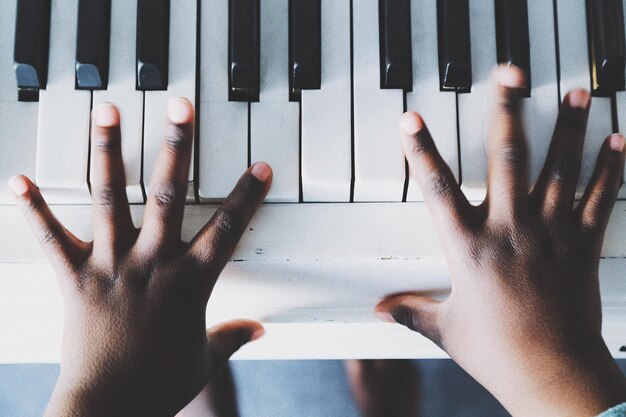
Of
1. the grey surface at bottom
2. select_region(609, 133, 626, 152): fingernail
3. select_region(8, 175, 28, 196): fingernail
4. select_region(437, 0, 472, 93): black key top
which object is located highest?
select_region(437, 0, 472, 93): black key top

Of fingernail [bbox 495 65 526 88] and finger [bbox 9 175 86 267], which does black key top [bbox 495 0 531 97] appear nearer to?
fingernail [bbox 495 65 526 88]

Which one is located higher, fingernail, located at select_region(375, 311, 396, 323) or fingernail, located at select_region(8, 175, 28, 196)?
fingernail, located at select_region(8, 175, 28, 196)

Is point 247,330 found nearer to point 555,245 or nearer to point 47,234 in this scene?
point 47,234

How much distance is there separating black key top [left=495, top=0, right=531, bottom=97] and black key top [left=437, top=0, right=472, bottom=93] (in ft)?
0.15

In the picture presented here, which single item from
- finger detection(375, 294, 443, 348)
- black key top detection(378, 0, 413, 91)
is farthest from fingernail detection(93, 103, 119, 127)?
finger detection(375, 294, 443, 348)

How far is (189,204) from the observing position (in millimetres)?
771

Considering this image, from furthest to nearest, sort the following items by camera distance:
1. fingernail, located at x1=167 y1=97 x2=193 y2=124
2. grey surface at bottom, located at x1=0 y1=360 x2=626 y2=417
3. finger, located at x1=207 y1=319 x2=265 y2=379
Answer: grey surface at bottom, located at x1=0 y1=360 x2=626 y2=417 → finger, located at x1=207 y1=319 x2=265 y2=379 → fingernail, located at x1=167 y1=97 x2=193 y2=124

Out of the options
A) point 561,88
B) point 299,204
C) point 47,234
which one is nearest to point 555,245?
point 561,88

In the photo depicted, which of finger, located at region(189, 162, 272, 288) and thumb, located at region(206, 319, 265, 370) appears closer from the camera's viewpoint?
finger, located at region(189, 162, 272, 288)

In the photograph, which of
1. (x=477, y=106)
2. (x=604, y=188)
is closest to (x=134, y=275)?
(x=477, y=106)

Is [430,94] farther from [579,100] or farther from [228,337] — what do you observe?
[228,337]

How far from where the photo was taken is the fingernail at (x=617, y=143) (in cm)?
74

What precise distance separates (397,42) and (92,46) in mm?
357

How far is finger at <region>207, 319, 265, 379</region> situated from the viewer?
32.7 inches
